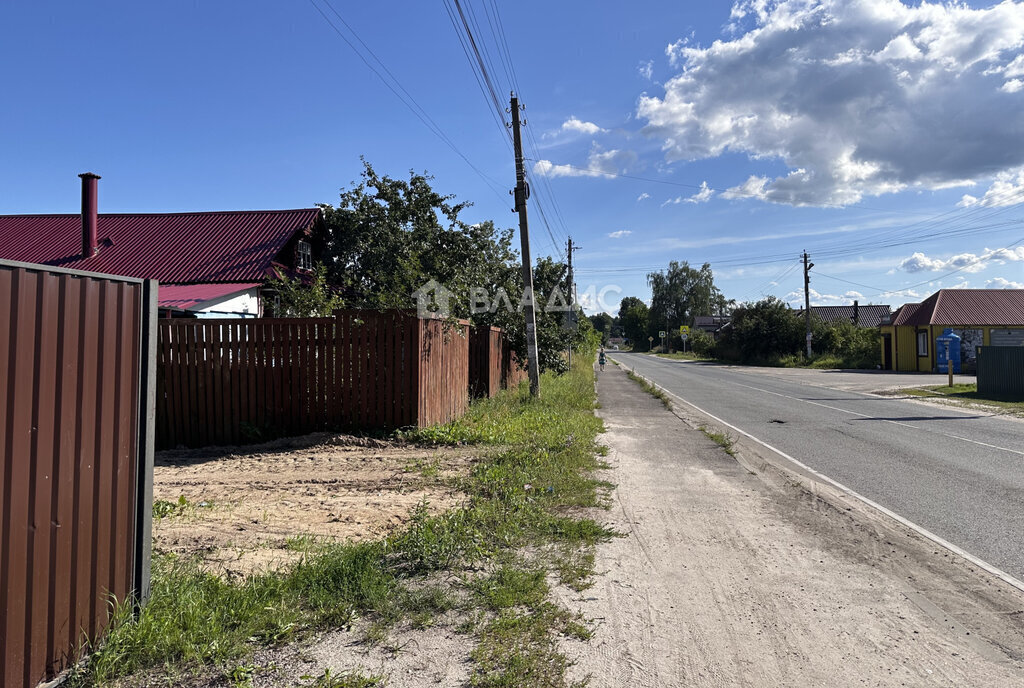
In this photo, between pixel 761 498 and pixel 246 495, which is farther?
pixel 761 498

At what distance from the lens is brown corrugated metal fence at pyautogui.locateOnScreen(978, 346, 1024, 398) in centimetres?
2073

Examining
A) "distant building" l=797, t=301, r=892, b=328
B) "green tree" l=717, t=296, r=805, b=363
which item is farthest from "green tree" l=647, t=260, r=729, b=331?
"green tree" l=717, t=296, r=805, b=363

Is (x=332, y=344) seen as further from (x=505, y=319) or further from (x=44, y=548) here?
(x=505, y=319)

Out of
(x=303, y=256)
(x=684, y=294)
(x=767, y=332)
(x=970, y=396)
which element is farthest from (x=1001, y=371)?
(x=684, y=294)

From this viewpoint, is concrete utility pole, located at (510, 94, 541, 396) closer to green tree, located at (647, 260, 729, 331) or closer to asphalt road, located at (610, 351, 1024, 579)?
asphalt road, located at (610, 351, 1024, 579)

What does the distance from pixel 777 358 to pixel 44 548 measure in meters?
56.2

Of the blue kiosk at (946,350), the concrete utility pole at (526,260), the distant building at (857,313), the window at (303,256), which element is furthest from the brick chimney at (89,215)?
the distant building at (857,313)

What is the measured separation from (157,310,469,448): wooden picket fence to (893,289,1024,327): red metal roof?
39.2m

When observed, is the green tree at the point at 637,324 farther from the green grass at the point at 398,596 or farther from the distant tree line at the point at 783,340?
the green grass at the point at 398,596

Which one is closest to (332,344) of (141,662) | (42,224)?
(141,662)

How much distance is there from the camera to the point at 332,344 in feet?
31.7

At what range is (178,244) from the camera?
2270 cm

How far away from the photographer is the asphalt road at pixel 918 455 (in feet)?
19.7

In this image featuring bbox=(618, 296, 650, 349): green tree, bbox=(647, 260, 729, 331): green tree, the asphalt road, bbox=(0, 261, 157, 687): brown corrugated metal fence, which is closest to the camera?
bbox=(0, 261, 157, 687): brown corrugated metal fence
